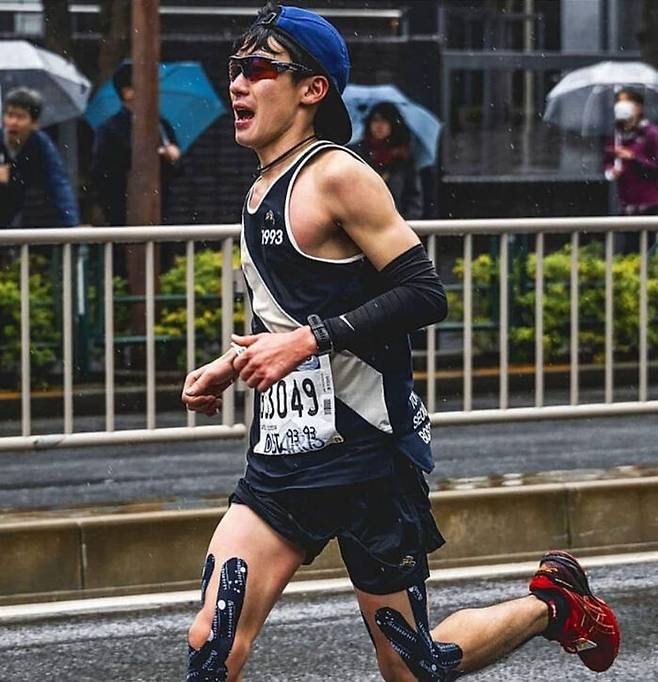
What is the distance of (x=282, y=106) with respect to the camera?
4.27 metres

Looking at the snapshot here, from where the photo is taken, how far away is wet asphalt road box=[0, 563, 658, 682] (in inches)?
220

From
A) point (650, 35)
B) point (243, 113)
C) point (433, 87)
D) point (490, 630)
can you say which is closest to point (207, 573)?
point (490, 630)

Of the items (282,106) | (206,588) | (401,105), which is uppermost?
(401,105)

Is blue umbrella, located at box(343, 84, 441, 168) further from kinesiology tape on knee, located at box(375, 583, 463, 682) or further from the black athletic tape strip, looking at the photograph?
the black athletic tape strip

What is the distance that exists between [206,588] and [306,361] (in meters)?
0.50

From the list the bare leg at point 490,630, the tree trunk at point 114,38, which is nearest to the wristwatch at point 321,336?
the bare leg at point 490,630

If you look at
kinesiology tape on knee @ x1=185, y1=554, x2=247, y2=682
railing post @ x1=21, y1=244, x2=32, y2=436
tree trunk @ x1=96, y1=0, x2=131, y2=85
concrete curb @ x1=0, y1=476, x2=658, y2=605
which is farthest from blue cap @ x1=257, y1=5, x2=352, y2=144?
tree trunk @ x1=96, y1=0, x2=131, y2=85

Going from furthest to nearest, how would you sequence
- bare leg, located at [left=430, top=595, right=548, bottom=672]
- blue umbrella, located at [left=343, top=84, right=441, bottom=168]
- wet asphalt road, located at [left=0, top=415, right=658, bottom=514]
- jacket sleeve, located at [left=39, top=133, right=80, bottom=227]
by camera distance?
1. blue umbrella, located at [left=343, top=84, right=441, bottom=168]
2. jacket sleeve, located at [left=39, top=133, right=80, bottom=227]
3. wet asphalt road, located at [left=0, top=415, right=658, bottom=514]
4. bare leg, located at [left=430, top=595, right=548, bottom=672]

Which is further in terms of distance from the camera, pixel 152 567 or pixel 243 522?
pixel 152 567

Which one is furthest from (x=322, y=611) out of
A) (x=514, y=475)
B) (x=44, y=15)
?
(x=44, y=15)

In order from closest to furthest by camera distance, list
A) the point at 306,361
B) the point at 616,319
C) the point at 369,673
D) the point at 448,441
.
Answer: the point at 306,361 < the point at 369,673 < the point at 616,319 < the point at 448,441

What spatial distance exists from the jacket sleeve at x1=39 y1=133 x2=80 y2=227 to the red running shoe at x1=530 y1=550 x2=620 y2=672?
8.80m

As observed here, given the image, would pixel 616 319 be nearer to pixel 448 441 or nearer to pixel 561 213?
pixel 448 441

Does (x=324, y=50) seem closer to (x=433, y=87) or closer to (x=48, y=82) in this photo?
(x=48, y=82)
